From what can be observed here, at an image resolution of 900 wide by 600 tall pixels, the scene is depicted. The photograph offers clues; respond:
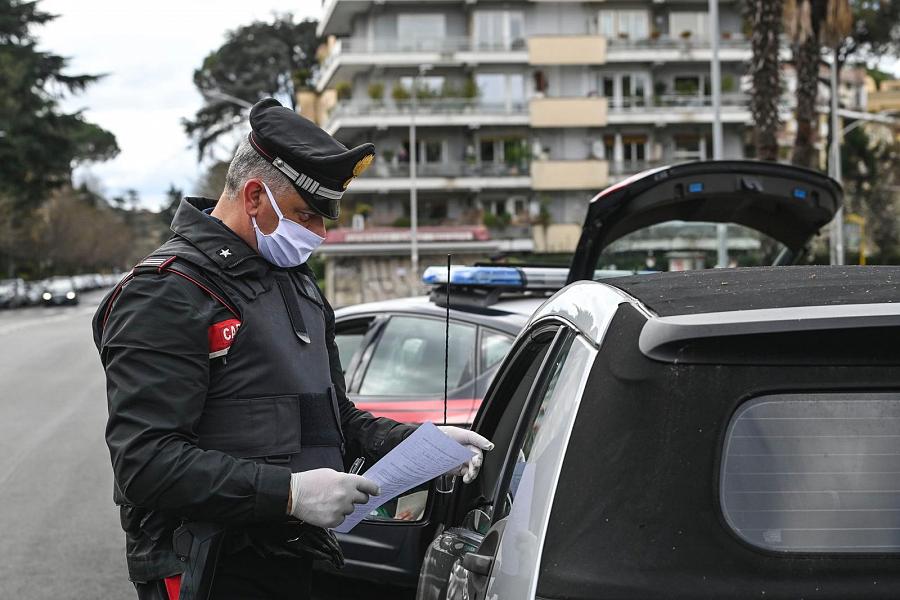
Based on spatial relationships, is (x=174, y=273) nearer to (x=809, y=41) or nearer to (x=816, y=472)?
(x=816, y=472)

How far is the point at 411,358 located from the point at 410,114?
50250 millimetres

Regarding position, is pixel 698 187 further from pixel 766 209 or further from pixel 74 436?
pixel 74 436

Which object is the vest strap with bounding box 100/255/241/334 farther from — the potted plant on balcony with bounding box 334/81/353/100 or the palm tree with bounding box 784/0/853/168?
the potted plant on balcony with bounding box 334/81/353/100

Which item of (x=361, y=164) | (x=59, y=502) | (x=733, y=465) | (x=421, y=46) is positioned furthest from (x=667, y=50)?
(x=733, y=465)

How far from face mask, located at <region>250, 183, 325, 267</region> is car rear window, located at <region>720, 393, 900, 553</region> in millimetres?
1387

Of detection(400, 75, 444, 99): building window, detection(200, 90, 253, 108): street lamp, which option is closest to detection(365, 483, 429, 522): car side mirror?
detection(200, 90, 253, 108): street lamp

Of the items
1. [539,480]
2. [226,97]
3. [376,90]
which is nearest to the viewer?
[539,480]

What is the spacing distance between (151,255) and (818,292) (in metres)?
1.55

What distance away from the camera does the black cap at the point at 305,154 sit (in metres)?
3.10

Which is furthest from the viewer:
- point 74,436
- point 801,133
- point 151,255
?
point 801,133

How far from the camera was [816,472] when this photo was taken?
7.13 ft

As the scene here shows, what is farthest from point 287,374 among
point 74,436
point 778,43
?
point 778,43

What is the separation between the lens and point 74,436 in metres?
14.9

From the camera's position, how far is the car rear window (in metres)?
2.16
